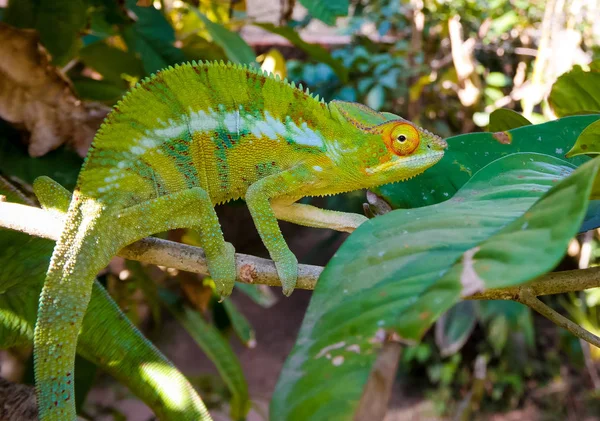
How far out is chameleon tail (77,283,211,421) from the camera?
1068 mm

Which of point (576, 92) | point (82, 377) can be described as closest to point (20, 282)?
point (82, 377)

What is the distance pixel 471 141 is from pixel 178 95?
23.1 inches

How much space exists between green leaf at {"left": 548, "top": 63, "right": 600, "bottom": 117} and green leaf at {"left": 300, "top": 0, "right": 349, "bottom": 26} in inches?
31.9

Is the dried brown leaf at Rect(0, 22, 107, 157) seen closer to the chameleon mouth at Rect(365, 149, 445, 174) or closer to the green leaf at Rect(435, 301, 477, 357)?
the chameleon mouth at Rect(365, 149, 445, 174)

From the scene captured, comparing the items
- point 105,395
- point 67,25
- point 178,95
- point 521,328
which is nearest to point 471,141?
point 178,95

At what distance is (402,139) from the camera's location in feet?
3.77

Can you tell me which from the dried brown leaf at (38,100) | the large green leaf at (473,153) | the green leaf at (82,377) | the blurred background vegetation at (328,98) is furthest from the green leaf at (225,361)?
the large green leaf at (473,153)

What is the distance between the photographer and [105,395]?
4.49 metres

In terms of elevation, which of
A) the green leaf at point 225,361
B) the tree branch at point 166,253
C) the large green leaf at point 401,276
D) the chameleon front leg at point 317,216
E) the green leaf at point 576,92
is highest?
the large green leaf at point 401,276

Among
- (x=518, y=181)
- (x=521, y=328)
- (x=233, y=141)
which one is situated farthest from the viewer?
(x=521, y=328)

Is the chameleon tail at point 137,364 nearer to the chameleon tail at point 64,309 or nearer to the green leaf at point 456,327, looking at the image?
the chameleon tail at point 64,309

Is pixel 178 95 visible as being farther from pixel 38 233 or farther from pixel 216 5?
pixel 216 5

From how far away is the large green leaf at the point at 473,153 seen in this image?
Result: 40.6 inches

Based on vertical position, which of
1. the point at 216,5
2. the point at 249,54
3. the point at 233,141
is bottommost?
the point at 216,5
